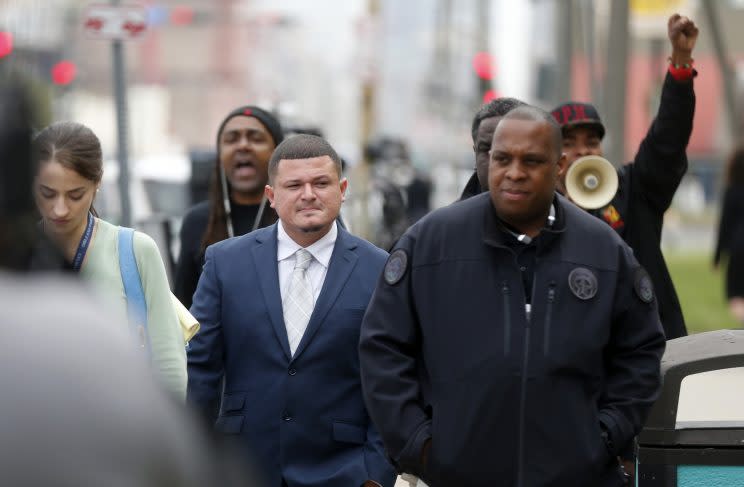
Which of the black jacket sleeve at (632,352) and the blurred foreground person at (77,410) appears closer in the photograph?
the blurred foreground person at (77,410)

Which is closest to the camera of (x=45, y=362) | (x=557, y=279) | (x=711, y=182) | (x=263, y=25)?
(x=45, y=362)

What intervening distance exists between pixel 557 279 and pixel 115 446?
2.86m

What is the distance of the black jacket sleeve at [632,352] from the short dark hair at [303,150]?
1395 mm

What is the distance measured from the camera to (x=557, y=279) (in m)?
4.49

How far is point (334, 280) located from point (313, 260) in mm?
171

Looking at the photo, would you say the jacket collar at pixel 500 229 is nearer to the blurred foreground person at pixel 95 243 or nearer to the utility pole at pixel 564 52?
the blurred foreground person at pixel 95 243

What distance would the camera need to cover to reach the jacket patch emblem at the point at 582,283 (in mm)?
4493

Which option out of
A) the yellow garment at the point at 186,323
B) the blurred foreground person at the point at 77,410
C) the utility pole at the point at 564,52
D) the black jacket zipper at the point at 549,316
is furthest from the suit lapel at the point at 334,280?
the utility pole at the point at 564,52

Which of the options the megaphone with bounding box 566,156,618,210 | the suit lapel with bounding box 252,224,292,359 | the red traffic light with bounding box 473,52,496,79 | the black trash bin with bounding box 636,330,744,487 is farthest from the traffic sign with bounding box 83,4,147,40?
the red traffic light with bounding box 473,52,496,79

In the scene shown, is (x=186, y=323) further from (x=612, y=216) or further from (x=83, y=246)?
(x=612, y=216)

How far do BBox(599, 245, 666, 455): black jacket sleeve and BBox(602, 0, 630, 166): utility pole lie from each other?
10610 millimetres

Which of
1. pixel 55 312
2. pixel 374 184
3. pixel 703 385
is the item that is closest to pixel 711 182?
pixel 374 184

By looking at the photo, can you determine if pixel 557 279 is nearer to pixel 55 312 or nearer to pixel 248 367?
pixel 248 367

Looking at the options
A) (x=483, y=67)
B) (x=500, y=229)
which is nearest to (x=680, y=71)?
(x=500, y=229)
